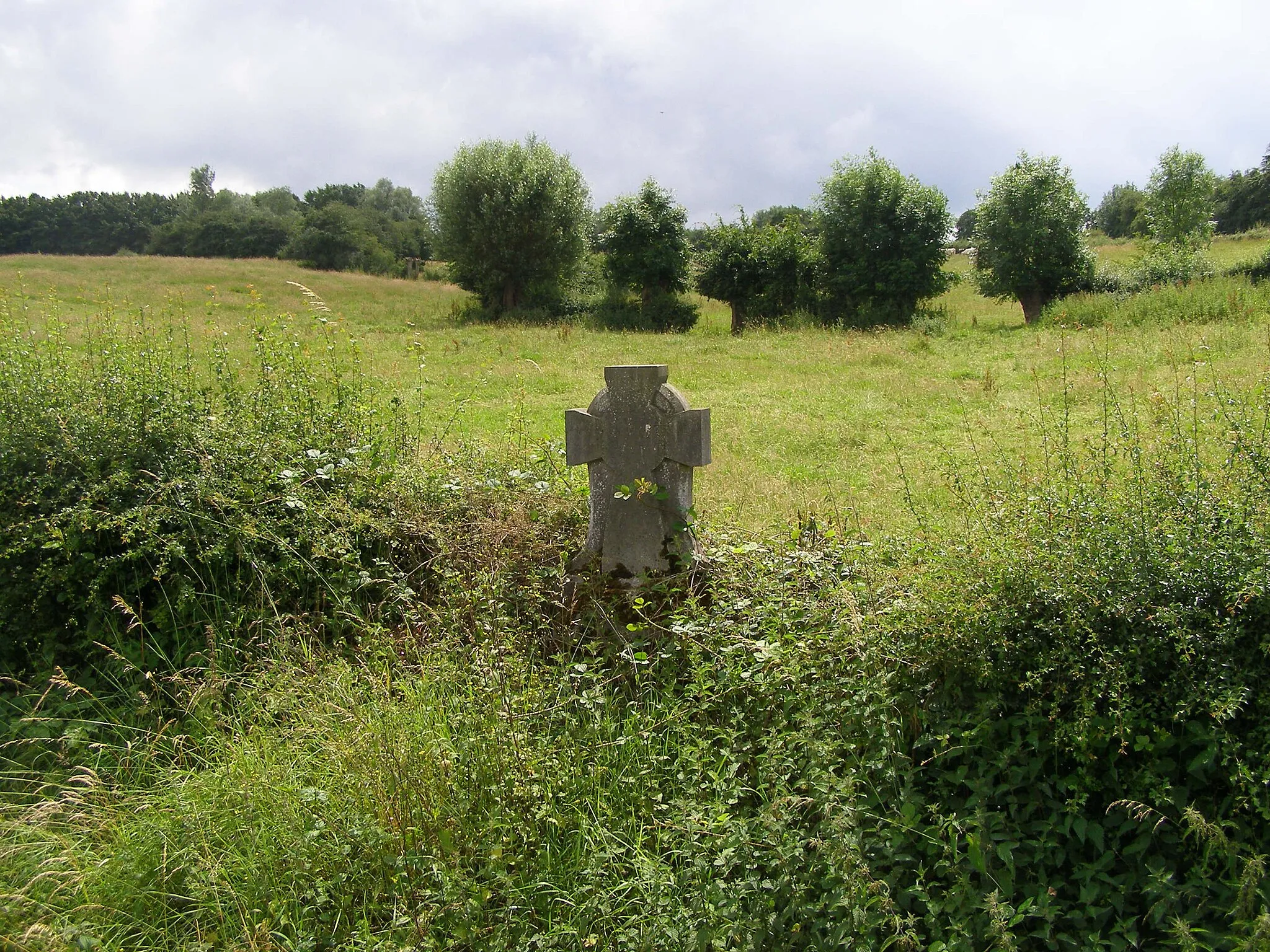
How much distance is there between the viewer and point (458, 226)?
3170 cm

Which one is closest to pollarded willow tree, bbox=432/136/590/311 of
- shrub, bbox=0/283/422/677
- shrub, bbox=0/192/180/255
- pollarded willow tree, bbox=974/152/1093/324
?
pollarded willow tree, bbox=974/152/1093/324

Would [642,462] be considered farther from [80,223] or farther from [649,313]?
[80,223]

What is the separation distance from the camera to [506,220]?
103 ft

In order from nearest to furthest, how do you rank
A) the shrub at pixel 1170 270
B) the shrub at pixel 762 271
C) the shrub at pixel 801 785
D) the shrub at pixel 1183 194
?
the shrub at pixel 801 785, the shrub at pixel 1170 270, the shrub at pixel 762 271, the shrub at pixel 1183 194

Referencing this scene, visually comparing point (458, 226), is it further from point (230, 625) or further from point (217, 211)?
point (217, 211)

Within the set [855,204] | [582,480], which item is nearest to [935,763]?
[582,480]

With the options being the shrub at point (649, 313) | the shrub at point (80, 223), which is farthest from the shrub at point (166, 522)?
the shrub at point (80, 223)

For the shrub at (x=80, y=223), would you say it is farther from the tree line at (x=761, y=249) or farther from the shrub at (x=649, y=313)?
the shrub at (x=649, y=313)

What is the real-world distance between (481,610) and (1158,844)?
3116 mm

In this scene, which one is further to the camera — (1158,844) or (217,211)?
(217,211)

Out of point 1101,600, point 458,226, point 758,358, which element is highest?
point 458,226

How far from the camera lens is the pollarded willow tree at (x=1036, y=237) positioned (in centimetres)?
2661

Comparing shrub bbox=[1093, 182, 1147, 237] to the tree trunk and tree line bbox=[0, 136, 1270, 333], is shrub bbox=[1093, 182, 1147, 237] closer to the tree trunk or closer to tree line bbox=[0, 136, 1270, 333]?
tree line bbox=[0, 136, 1270, 333]

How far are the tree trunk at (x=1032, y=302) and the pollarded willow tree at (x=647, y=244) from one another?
12167 mm
